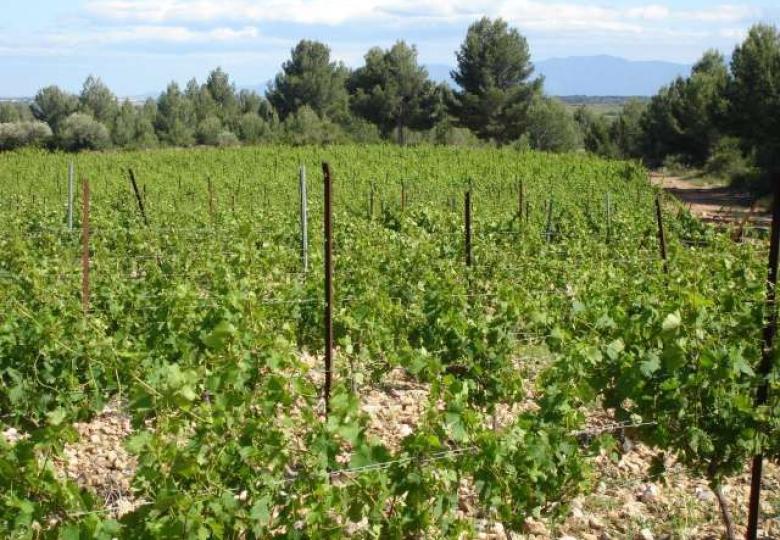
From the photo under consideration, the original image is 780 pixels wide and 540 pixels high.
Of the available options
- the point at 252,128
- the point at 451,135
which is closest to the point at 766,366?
the point at 451,135

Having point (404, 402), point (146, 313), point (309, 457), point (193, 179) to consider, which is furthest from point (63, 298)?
point (193, 179)

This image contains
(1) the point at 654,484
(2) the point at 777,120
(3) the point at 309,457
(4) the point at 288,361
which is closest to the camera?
(3) the point at 309,457

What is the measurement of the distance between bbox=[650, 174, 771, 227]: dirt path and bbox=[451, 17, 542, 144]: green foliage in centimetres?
1033

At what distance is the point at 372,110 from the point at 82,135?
52.2 feet

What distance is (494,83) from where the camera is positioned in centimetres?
4691

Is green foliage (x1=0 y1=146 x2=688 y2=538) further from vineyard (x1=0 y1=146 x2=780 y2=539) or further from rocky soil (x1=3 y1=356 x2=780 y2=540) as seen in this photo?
rocky soil (x1=3 y1=356 x2=780 y2=540)

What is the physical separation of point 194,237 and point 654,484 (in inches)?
270

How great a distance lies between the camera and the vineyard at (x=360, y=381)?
3424 millimetres

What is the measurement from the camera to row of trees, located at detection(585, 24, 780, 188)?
27438 mm

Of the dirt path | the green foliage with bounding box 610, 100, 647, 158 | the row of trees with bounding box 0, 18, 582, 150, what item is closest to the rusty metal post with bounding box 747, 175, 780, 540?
the dirt path

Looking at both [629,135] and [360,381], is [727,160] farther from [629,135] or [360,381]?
[360,381]

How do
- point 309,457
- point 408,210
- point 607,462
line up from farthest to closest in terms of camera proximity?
point 408,210 < point 607,462 < point 309,457

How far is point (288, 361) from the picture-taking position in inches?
164

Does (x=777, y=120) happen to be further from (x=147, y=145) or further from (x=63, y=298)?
(x=147, y=145)
